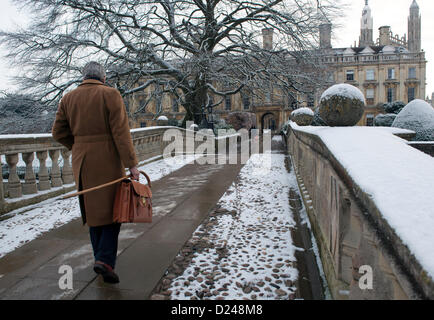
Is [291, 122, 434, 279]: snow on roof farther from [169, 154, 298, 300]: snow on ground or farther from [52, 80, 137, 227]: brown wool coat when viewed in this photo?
[52, 80, 137, 227]: brown wool coat

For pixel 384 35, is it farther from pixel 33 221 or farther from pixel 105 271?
pixel 105 271

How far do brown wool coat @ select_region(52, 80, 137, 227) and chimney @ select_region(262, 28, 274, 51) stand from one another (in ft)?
48.4

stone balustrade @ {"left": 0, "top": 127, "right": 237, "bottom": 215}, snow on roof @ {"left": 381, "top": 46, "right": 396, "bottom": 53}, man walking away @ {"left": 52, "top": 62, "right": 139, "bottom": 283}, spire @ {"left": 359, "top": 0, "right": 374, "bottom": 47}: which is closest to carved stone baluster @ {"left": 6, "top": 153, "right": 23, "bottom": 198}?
stone balustrade @ {"left": 0, "top": 127, "right": 237, "bottom": 215}

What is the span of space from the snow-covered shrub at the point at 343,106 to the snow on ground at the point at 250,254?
1.60 meters

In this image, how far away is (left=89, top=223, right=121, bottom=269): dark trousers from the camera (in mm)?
2666

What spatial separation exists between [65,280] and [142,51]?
12708 mm

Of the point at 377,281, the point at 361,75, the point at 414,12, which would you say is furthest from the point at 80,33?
the point at 414,12

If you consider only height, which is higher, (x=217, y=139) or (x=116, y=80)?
(x=116, y=80)

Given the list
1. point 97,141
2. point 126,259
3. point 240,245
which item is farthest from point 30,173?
point 240,245

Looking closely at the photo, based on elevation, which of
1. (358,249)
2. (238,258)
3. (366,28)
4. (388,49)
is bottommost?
(238,258)

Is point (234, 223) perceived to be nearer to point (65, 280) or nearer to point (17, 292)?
point (65, 280)

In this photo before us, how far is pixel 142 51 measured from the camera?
13.7 meters

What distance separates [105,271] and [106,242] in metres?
0.25

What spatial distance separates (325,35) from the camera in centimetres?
1602
